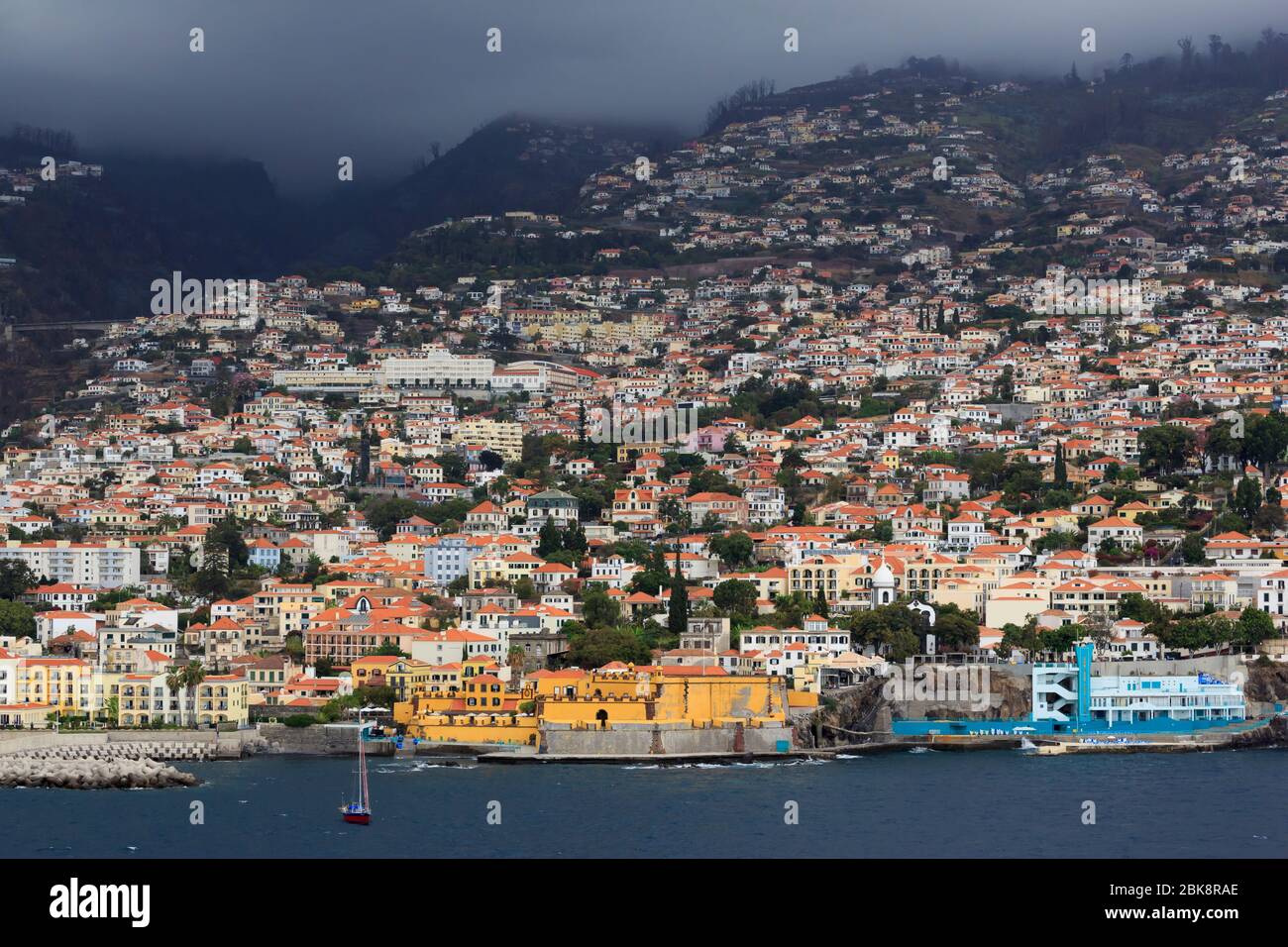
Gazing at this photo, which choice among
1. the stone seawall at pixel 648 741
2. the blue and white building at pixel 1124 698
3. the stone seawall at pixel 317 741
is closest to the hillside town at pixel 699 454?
the stone seawall at pixel 317 741

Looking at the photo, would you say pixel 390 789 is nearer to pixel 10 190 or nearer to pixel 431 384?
pixel 431 384

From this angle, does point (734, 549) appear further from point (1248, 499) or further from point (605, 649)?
point (1248, 499)

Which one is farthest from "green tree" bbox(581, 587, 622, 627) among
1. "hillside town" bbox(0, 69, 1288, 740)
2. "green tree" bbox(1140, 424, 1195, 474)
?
"green tree" bbox(1140, 424, 1195, 474)

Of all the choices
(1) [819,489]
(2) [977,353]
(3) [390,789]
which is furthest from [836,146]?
(3) [390,789]

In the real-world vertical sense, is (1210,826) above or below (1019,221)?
below

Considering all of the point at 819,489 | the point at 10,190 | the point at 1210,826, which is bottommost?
the point at 1210,826

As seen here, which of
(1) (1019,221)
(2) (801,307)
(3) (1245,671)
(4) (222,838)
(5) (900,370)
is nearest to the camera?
(4) (222,838)

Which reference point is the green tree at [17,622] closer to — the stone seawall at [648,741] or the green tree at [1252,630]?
the stone seawall at [648,741]
